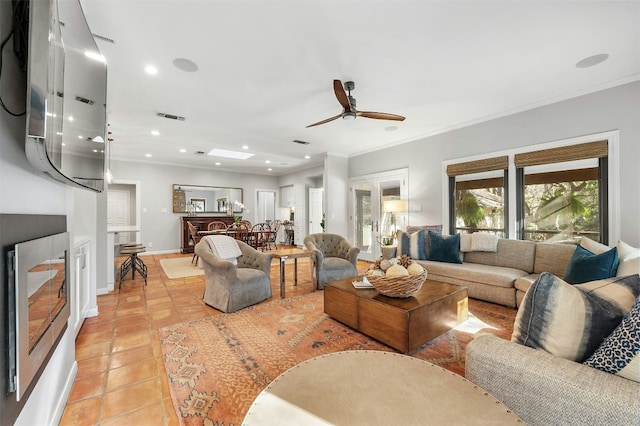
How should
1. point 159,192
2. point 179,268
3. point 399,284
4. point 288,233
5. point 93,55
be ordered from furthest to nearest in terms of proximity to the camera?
point 288,233 < point 159,192 < point 179,268 < point 399,284 < point 93,55

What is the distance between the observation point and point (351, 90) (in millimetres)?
3178

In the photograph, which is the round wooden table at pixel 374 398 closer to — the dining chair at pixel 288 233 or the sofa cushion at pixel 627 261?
the sofa cushion at pixel 627 261

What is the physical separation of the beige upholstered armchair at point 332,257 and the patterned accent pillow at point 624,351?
10.2 feet

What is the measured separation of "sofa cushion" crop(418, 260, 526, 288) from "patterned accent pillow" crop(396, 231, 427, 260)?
0.20 meters

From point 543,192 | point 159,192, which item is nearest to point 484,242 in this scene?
point 543,192

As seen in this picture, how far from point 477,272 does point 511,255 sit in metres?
0.62

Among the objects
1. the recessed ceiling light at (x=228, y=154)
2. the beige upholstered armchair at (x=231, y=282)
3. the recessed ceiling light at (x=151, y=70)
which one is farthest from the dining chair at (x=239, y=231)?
the recessed ceiling light at (x=151, y=70)

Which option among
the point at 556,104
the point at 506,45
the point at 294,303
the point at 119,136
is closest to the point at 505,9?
the point at 506,45

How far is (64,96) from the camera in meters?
1.22

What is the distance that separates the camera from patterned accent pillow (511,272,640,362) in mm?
983

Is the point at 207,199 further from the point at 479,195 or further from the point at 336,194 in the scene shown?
the point at 479,195

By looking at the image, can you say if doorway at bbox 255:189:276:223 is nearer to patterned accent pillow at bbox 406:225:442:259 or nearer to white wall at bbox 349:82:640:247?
white wall at bbox 349:82:640:247

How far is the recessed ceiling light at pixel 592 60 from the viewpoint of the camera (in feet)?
8.57

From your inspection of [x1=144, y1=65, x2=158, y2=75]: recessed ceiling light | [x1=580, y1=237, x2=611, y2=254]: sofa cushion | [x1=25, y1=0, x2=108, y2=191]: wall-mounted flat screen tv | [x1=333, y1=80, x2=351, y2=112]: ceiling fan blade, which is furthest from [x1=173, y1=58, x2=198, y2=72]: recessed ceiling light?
[x1=580, y1=237, x2=611, y2=254]: sofa cushion
